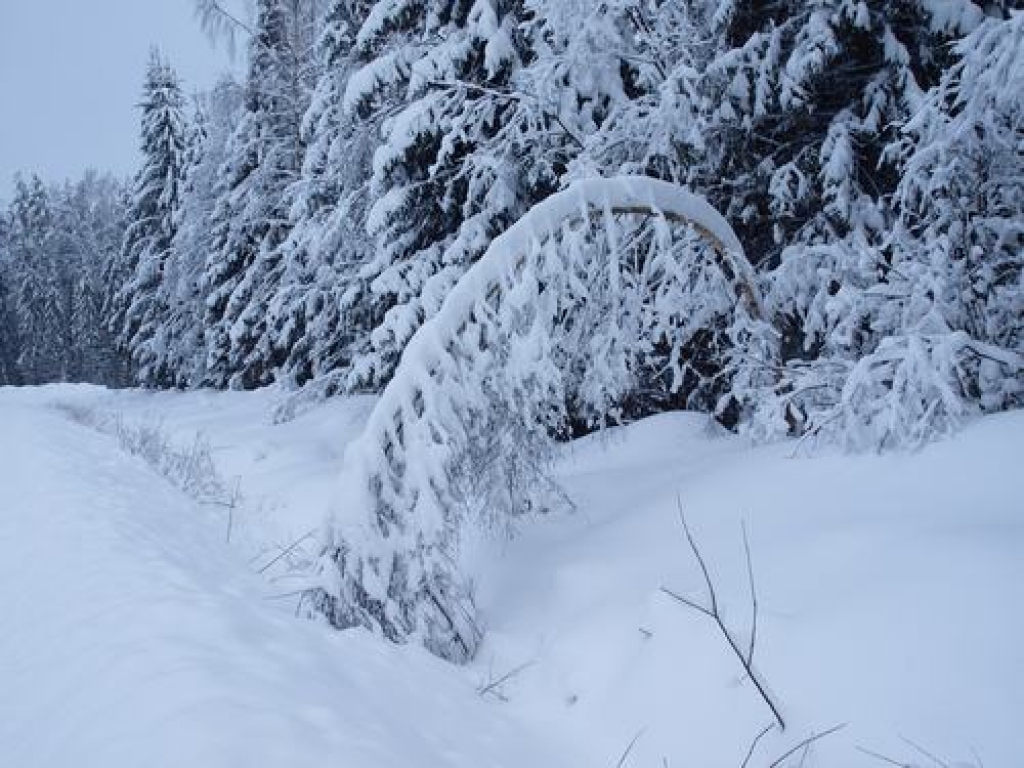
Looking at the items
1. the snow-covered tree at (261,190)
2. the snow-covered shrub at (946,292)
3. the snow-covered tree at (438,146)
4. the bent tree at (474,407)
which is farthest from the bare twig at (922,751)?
the snow-covered tree at (261,190)

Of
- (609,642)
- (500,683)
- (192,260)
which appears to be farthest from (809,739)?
(192,260)

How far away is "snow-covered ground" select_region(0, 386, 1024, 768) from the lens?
7.61 ft

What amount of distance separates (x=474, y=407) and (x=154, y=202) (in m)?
26.7

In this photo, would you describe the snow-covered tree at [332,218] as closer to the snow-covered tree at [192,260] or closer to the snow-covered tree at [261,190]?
the snow-covered tree at [261,190]

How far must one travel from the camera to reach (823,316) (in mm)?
6168

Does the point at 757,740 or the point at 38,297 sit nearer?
the point at 757,740

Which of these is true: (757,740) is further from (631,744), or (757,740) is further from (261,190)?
(261,190)

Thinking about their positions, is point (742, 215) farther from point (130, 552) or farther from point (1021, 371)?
point (130, 552)

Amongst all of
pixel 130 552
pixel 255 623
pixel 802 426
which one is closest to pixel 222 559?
pixel 130 552

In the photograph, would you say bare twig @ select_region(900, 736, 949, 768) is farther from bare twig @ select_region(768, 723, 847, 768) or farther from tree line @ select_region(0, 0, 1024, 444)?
tree line @ select_region(0, 0, 1024, 444)

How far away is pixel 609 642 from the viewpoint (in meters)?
3.64

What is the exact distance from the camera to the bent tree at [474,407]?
13.2ft

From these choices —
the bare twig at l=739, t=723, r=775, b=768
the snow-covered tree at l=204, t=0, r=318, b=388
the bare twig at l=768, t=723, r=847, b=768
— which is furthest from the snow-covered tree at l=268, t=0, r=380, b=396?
the bare twig at l=768, t=723, r=847, b=768

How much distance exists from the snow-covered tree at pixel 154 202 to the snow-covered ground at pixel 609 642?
907 inches
